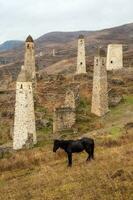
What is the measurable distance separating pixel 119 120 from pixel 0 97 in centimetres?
1983

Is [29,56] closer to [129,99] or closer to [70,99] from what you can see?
[70,99]

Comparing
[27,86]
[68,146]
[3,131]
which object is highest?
[27,86]

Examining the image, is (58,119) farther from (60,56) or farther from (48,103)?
(60,56)

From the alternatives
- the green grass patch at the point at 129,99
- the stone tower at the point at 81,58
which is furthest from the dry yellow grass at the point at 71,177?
the stone tower at the point at 81,58

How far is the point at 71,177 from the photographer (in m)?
21.8

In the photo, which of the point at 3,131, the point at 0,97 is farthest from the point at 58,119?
the point at 0,97

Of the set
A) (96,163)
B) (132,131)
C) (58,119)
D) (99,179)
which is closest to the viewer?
(99,179)

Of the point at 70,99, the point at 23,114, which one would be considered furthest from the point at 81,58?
the point at 23,114

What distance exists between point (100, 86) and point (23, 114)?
40.6 ft

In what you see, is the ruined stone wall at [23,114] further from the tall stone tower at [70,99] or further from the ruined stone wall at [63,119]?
the tall stone tower at [70,99]

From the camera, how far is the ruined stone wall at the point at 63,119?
4309cm

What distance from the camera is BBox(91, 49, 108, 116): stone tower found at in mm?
47344

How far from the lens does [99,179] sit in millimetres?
20547

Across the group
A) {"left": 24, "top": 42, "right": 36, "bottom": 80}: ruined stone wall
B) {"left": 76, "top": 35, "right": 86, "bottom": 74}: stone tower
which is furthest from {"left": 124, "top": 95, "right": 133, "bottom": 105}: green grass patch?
{"left": 76, "top": 35, "right": 86, "bottom": 74}: stone tower
